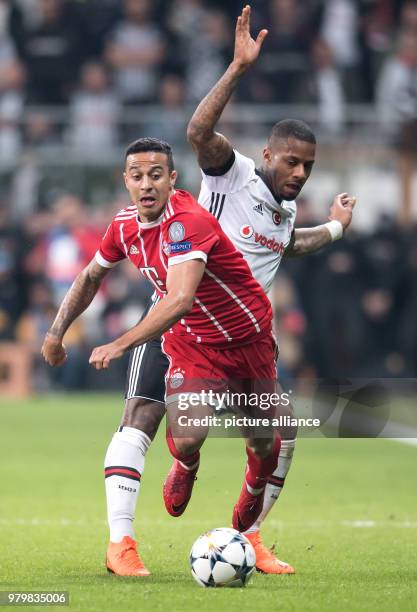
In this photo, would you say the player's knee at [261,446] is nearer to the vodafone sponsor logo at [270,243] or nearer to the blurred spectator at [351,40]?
the vodafone sponsor logo at [270,243]

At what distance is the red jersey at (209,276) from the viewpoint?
7.32 m

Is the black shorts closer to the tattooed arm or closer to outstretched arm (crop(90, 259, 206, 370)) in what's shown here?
the tattooed arm

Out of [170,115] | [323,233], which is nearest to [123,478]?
[323,233]

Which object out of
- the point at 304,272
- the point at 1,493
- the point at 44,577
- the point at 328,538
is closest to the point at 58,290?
the point at 304,272

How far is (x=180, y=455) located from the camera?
7430mm

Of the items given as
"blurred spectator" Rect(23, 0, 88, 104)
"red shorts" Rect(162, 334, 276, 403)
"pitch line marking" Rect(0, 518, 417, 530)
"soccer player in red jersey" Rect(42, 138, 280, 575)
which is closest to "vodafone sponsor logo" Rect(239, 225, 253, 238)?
"soccer player in red jersey" Rect(42, 138, 280, 575)

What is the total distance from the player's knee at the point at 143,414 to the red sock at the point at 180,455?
0.69 ft

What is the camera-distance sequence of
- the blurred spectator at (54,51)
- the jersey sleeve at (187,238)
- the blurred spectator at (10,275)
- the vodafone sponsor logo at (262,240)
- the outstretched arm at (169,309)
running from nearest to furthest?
the outstretched arm at (169,309) → the jersey sleeve at (187,238) → the vodafone sponsor logo at (262,240) → the blurred spectator at (10,275) → the blurred spectator at (54,51)

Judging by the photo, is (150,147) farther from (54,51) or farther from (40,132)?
(54,51)

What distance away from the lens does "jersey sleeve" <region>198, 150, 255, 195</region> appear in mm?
7754

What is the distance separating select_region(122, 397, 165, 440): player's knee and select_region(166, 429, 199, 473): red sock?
21 cm

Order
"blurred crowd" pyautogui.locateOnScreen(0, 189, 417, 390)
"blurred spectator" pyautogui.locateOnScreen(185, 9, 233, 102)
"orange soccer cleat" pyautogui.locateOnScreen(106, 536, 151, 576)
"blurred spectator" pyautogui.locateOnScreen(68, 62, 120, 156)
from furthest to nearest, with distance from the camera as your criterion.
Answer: "blurred spectator" pyautogui.locateOnScreen(185, 9, 233, 102) < "blurred spectator" pyautogui.locateOnScreen(68, 62, 120, 156) < "blurred crowd" pyautogui.locateOnScreen(0, 189, 417, 390) < "orange soccer cleat" pyautogui.locateOnScreen(106, 536, 151, 576)

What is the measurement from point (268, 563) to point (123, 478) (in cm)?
95

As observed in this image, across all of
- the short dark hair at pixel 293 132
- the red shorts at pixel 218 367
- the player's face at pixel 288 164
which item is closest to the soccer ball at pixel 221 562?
the red shorts at pixel 218 367
